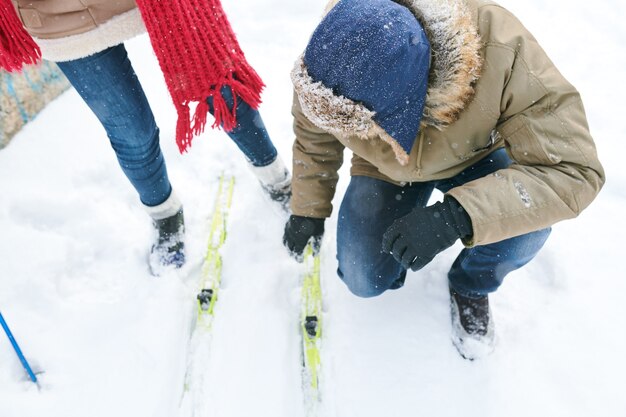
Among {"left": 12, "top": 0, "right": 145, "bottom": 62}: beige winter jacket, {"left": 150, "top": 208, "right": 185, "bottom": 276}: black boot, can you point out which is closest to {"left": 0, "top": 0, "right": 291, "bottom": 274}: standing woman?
{"left": 12, "top": 0, "right": 145, "bottom": 62}: beige winter jacket

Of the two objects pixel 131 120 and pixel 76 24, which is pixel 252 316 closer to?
pixel 131 120

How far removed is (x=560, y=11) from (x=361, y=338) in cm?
267

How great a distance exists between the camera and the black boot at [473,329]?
1.73m

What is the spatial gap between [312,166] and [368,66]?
67 centimetres

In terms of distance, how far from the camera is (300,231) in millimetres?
1830

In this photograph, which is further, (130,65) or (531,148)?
(130,65)

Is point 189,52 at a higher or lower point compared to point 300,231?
higher

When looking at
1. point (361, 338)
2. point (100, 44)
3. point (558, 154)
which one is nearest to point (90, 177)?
point (100, 44)

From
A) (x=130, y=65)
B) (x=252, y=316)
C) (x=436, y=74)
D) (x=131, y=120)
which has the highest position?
(x=436, y=74)

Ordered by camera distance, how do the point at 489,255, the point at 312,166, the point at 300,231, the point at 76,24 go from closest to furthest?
the point at 76,24, the point at 489,255, the point at 312,166, the point at 300,231

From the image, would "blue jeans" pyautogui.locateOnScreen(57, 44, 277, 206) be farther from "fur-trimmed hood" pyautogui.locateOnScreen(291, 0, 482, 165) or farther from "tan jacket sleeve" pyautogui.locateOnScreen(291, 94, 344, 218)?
"fur-trimmed hood" pyautogui.locateOnScreen(291, 0, 482, 165)

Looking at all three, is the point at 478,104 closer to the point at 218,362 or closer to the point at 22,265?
the point at 218,362

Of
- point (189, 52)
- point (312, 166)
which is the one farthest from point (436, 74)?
point (189, 52)

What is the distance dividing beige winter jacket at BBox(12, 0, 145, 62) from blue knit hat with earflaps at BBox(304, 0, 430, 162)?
64 centimetres
